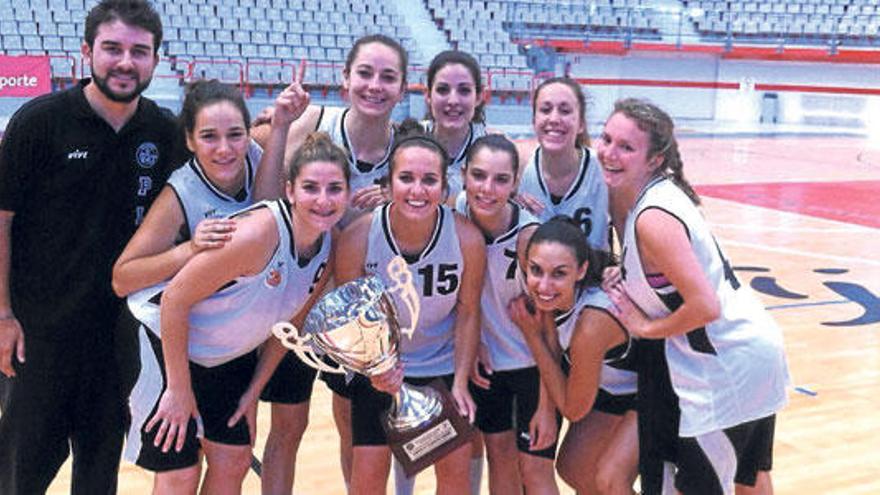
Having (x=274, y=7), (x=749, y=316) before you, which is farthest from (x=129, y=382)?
(x=274, y=7)

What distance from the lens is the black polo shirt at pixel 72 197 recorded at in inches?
94.0

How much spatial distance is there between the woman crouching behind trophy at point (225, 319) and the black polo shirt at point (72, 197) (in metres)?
0.20

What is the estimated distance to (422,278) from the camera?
248 cm

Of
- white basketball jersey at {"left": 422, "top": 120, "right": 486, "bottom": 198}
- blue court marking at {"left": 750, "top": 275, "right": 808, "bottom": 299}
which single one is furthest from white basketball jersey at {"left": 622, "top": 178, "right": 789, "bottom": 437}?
blue court marking at {"left": 750, "top": 275, "right": 808, "bottom": 299}

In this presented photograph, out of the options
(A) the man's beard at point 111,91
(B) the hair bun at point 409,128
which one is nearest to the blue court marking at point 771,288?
(B) the hair bun at point 409,128

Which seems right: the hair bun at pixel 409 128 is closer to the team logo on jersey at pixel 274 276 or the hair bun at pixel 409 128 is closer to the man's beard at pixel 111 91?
the team logo on jersey at pixel 274 276

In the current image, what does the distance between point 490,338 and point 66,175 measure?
124 centimetres

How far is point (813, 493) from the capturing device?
3.23m

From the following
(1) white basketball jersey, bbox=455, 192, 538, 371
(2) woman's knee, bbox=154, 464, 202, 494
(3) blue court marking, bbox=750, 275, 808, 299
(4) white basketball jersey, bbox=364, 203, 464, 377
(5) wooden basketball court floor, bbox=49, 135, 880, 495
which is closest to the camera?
(2) woman's knee, bbox=154, 464, 202, 494

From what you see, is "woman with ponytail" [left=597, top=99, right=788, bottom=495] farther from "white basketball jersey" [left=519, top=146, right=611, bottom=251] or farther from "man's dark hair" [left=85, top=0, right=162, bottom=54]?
"man's dark hair" [left=85, top=0, right=162, bottom=54]

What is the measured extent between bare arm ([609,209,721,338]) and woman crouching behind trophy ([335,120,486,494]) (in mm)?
474

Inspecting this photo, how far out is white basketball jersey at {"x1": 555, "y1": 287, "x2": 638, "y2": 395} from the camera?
245 centimetres

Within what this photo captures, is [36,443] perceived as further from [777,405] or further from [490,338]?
[777,405]

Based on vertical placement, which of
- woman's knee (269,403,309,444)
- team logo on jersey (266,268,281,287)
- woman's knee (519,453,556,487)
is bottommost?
woman's knee (519,453,556,487)
